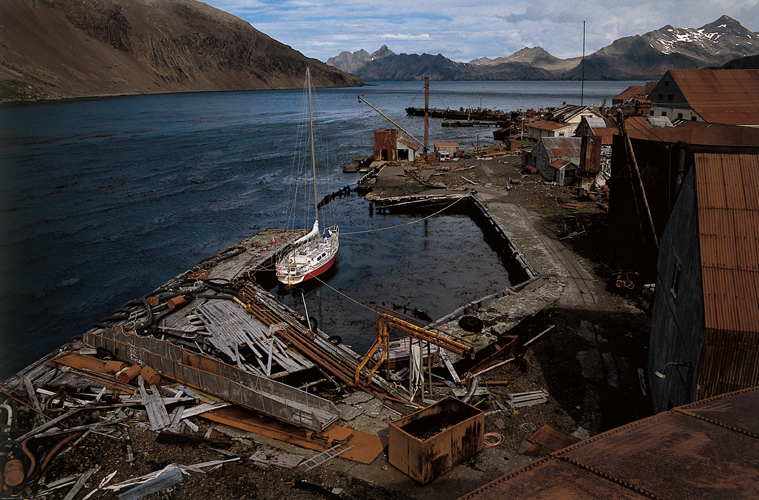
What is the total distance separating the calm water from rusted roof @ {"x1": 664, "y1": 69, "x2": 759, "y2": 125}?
36.5 metres

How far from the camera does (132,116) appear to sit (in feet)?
443

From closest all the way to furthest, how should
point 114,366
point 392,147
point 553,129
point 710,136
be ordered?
point 114,366
point 710,136
point 392,147
point 553,129

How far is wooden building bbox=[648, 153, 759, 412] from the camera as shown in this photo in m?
9.80

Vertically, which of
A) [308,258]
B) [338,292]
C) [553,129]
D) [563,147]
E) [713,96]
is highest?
[713,96]

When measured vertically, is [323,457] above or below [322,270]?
below

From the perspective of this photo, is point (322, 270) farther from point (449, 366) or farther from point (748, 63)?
point (748, 63)

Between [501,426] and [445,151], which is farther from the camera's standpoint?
[445,151]

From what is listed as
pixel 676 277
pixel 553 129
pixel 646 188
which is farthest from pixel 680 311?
pixel 553 129

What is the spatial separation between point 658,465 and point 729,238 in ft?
23.3

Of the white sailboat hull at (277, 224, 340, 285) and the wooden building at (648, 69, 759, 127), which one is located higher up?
the wooden building at (648, 69, 759, 127)

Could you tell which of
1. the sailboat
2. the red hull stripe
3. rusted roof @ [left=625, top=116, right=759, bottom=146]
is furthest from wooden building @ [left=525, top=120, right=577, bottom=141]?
the red hull stripe

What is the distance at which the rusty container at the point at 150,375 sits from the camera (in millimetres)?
16830

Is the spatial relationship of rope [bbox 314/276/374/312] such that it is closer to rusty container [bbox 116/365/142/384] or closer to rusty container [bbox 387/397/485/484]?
rusty container [bbox 116/365/142/384]

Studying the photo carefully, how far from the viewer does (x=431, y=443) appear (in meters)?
11.6
